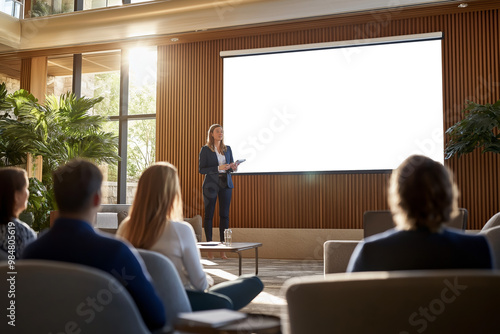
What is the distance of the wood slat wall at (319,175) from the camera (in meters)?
6.53

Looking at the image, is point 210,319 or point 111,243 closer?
point 210,319

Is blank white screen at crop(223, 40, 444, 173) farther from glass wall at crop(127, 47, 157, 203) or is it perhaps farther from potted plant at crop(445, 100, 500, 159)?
glass wall at crop(127, 47, 157, 203)

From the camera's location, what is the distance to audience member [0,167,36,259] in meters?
1.97

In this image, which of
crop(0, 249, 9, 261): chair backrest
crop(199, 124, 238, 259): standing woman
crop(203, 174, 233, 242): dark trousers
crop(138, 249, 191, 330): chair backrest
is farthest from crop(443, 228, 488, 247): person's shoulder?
crop(203, 174, 233, 242): dark trousers

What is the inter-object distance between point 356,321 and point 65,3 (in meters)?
8.56

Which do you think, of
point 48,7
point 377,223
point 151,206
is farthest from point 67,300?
point 48,7

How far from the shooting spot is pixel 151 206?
203 centimetres

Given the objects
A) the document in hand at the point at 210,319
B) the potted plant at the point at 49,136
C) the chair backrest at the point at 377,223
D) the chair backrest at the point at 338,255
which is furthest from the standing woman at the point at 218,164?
the document in hand at the point at 210,319

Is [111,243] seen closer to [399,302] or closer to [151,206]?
[151,206]

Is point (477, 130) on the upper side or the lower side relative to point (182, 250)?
upper

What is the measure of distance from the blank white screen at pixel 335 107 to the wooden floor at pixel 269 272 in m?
1.32

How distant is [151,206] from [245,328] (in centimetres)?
90

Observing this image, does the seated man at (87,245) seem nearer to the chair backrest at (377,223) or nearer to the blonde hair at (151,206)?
the blonde hair at (151,206)

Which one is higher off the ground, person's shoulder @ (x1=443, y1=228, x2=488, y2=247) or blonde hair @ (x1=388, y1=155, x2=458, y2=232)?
blonde hair @ (x1=388, y1=155, x2=458, y2=232)
